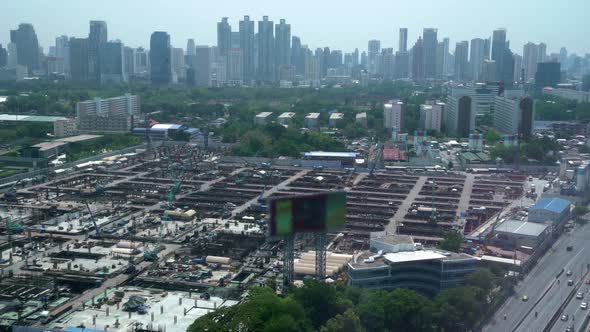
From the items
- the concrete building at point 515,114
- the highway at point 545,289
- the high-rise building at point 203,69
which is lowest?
the highway at point 545,289

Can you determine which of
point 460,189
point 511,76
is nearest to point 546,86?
point 511,76

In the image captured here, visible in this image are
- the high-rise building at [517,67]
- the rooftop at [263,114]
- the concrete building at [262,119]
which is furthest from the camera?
the high-rise building at [517,67]

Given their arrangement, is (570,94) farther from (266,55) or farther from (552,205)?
(552,205)

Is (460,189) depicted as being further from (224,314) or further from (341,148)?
(224,314)

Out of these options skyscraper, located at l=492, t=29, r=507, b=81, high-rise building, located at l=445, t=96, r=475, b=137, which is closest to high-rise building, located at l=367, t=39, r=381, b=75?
skyscraper, located at l=492, t=29, r=507, b=81

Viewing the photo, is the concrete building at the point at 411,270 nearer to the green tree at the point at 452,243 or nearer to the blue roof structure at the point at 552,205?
the green tree at the point at 452,243

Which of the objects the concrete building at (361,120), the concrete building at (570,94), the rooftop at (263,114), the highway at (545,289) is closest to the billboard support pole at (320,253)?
the highway at (545,289)

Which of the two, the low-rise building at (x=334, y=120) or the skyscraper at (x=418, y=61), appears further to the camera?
the skyscraper at (x=418, y=61)
